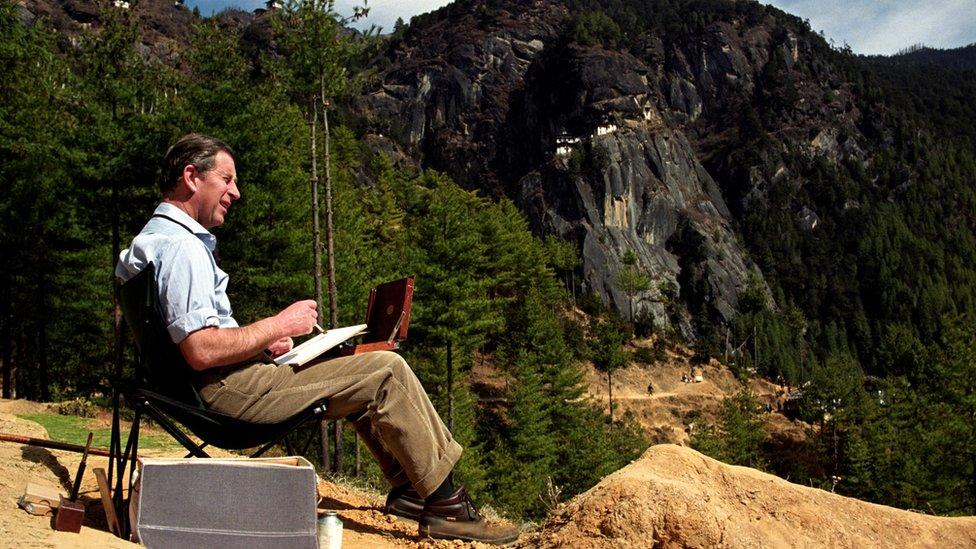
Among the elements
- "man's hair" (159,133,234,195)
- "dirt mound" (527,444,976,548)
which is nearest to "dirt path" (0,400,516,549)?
"dirt mound" (527,444,976,548)

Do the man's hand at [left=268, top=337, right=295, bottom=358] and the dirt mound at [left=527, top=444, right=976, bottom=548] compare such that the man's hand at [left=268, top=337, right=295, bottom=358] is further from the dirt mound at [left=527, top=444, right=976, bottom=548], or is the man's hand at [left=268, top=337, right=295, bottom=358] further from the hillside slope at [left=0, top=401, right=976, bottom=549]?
the dirt mound at [left=527, top=444, right=976, bottom=548]

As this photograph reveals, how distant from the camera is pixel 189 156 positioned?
322 cm

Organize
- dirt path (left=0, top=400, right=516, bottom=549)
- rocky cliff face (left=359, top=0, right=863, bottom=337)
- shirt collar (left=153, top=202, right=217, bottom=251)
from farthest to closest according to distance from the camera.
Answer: rocky cliff face (left=359, top=0, right=863, bottom=337)
shirt collar (left=153, top=202, right=217, bottom=251)
dirt path (left=0, top=400, right=516, bottom=549)

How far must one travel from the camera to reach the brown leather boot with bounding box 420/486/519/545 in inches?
138

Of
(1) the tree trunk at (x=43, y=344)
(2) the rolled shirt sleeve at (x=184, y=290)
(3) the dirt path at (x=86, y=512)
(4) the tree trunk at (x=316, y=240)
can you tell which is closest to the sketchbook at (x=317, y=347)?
(2) the rolled shirt sleeve at (x=184, y=290)

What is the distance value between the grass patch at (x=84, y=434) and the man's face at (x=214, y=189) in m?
3.17

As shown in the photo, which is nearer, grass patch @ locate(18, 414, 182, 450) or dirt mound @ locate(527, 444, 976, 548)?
dirt mound @ locate(527, 444, 976, 548)

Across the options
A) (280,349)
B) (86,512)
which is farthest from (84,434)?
(280,349)

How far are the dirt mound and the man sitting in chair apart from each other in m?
0.57

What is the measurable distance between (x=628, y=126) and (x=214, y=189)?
124m

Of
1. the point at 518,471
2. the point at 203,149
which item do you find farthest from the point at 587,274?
the point at 203,149

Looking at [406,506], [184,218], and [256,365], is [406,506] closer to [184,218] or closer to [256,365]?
[256,365]

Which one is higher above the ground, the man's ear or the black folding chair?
the man's ear

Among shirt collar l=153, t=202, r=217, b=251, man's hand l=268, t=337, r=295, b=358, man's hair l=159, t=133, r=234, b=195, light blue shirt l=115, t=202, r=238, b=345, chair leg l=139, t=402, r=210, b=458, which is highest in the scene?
man's hair l=159, t=133, r=234, b=195
